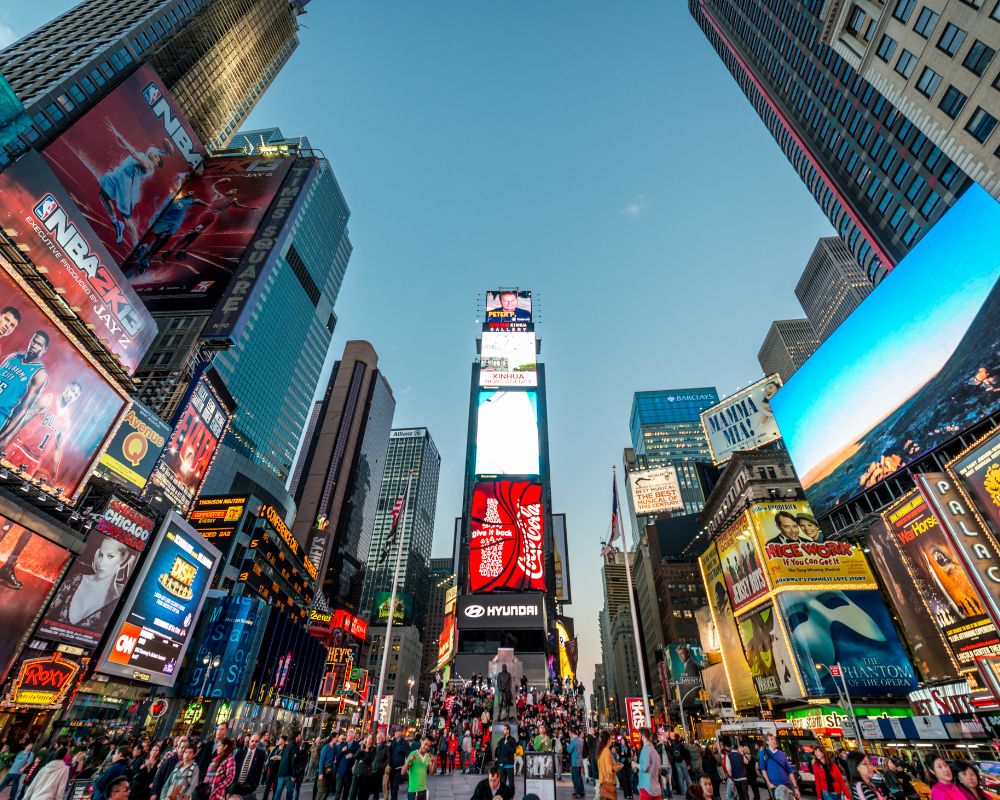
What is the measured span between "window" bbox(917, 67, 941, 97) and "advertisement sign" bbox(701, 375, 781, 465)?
99.8 ft

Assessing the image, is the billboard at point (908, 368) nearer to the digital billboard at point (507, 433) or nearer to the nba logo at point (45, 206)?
the digital billboard at point (507, 433)

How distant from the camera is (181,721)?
47281mm

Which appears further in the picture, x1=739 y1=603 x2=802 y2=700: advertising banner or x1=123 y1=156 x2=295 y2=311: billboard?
x1=739 y1=603 x2=802 y2=700: advertising banner

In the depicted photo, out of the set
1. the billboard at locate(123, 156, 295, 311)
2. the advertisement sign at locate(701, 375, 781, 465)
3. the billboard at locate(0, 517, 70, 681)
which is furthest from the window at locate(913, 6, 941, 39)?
the billboard at locate(0, 517, 70, 681)

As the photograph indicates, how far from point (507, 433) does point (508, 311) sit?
23360 mm

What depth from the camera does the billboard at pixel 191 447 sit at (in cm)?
3722

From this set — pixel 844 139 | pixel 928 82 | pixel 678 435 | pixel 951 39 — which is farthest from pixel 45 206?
pixel 678 435

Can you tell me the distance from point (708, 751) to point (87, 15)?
411 ft

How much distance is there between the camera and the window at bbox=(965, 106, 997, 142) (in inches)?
1410

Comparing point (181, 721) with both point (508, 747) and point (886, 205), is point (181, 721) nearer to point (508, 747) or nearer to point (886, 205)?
point (508, 747)

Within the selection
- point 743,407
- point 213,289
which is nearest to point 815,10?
point 743,407

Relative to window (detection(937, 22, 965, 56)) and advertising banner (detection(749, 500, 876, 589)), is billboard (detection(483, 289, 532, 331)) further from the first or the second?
window (detection(937, 22, 965, 56))

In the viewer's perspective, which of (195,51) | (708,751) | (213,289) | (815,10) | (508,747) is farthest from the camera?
(195,51)

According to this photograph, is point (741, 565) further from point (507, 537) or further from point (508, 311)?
point (508, 311)
